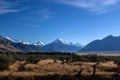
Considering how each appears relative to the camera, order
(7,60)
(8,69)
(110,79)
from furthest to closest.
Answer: (7,60) < (8,69) < (110,79)

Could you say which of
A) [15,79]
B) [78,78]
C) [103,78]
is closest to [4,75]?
[15,79]

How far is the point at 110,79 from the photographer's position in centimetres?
4306

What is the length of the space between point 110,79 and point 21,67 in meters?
18.3

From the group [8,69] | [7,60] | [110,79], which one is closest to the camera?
[110,79]

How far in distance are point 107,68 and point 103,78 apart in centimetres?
1187

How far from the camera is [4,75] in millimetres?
45031

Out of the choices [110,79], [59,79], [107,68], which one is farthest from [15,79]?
[107,68]

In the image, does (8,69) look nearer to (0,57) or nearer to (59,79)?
(0,57)

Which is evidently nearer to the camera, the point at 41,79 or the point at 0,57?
the point at 41,79

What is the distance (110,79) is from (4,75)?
14373 mm

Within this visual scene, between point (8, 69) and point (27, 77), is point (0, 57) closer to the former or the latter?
point (8, 69)

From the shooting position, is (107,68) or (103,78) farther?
(107,68)

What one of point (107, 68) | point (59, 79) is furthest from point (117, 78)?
point (107, 68)

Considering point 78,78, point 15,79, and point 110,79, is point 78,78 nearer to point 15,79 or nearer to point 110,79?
point 110,79
